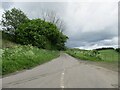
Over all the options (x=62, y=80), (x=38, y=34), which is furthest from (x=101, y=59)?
(x=62, y=80)

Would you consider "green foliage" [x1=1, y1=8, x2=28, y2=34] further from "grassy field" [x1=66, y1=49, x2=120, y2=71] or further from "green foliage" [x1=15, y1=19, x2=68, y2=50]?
"grassy field" [x1=66, y1=49, x2=120, y2=71]

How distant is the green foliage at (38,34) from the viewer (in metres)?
88.5

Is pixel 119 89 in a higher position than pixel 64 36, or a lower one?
lower

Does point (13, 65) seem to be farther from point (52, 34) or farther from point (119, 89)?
point (52, 34)

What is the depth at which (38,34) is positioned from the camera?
3548 inches

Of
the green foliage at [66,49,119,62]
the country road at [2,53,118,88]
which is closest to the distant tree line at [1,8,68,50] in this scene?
the green foliage at [66,49,119,62]

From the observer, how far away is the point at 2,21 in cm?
10100

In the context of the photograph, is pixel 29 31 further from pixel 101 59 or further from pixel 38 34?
pixel 101 59

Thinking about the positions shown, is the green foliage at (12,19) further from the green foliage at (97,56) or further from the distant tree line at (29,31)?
the green foliage at (97,56)

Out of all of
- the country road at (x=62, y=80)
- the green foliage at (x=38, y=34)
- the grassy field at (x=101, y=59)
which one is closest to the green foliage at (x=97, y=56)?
the grassy field at (x=101, y=59)

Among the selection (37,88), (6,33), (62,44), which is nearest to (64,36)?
(62,44)

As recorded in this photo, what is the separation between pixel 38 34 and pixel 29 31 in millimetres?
2857

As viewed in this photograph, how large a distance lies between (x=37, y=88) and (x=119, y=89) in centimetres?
365

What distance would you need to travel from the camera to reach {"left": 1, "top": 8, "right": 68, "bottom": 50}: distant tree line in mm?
88875
